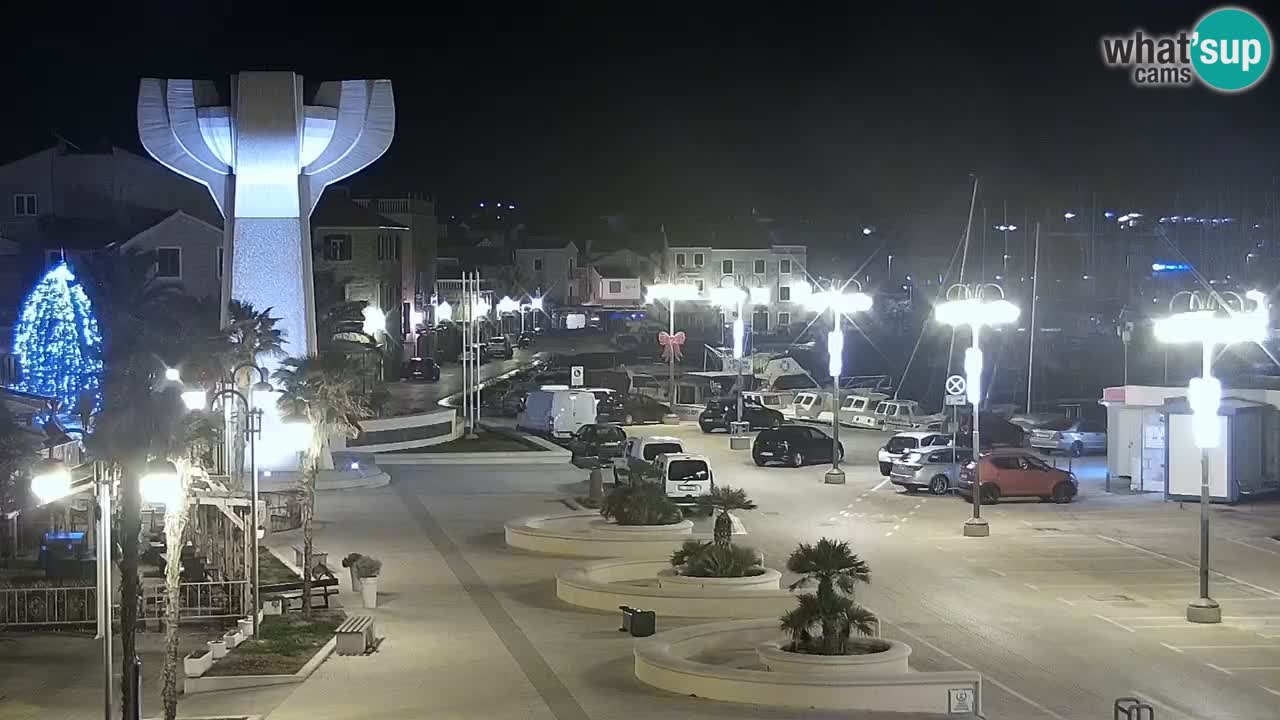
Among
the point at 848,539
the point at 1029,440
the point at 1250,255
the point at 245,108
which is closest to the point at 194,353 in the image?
the point at 848,539

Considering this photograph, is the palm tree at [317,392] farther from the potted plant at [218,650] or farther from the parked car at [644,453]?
the parked car at [644,453]

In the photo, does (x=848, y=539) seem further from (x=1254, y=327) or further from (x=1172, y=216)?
(x=1172, y=216)

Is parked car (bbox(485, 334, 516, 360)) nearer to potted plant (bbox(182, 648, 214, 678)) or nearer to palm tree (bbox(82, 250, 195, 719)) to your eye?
potted plant (bbox(182, 648, 214, 678))

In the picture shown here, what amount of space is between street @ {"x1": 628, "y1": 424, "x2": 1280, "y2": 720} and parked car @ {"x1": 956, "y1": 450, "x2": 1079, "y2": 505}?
412 millimetres

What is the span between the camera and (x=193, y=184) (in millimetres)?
81062

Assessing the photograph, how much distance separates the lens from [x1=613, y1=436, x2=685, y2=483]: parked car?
134ft

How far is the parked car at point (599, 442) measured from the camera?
167 ft

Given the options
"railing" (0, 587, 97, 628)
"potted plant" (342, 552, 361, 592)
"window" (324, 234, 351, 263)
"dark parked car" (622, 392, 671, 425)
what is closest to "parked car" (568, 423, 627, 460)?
"dark parked car" (622, 392, 671, 425)

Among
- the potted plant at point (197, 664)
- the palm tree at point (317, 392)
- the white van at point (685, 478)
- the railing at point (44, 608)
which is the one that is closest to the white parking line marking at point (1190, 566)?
the white van at point (685, 478)

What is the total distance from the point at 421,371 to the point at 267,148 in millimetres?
41572

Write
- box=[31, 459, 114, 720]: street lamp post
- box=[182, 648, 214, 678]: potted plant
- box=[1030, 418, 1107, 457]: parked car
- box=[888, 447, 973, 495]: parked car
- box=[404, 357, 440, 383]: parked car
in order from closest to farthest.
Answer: box=[31, 459, 114, 720]: street lamp post < box=[182, 648, 214, 678]: potted plant < box=[888, 447, 973, 495]: parked car < box=[1030, 418, 1107, 457]: parked car < box=[404, 357, 440, 383]: parked car

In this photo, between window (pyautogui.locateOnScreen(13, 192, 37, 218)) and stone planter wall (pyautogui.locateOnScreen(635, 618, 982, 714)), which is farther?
window (pyautogui.locateOnScreen(13, 192, 37, 218))

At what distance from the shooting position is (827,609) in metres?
20.3

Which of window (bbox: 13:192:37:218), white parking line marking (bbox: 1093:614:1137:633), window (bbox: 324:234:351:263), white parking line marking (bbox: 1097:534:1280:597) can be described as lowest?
white parking line marking (bbox: 1093:614:1137:633)
